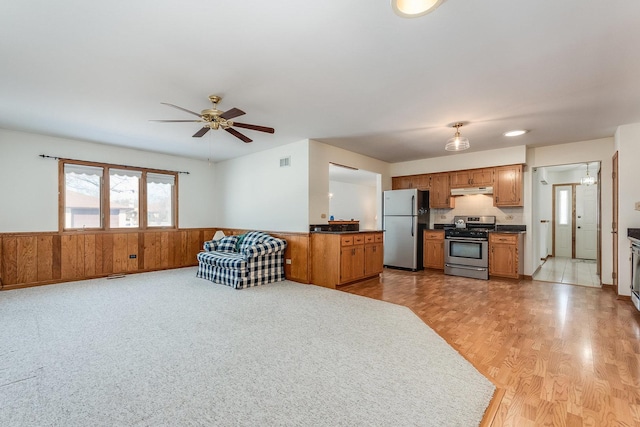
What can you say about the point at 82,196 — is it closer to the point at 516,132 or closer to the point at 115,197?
the point at 115,197

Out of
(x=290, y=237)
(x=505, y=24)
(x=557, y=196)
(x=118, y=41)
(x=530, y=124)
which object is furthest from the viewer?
(x=557, y=196)

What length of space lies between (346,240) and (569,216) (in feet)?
25.0

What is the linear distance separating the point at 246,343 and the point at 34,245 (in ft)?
15.6

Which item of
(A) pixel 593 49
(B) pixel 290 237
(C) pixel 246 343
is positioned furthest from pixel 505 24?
(B) pixel 290 237

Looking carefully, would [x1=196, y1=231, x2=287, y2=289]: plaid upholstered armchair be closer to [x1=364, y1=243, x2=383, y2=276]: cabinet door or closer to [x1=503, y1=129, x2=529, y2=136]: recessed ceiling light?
[x1=364, y1=243, x2=383, y2=276]: cabinet door

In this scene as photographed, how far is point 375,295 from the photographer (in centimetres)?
438

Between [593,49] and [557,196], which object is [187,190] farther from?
[557,196]

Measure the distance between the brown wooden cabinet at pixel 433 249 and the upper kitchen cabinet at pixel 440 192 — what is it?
0.68 metres

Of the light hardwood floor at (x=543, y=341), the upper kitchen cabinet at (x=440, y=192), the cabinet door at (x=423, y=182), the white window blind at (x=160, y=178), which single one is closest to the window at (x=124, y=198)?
the white window blind at (x=160, y=178)

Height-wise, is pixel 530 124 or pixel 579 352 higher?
pixel 530 124

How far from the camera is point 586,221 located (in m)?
8.15

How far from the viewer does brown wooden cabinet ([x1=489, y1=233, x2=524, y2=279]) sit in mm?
5359

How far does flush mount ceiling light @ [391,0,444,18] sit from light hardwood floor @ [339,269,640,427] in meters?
2.42

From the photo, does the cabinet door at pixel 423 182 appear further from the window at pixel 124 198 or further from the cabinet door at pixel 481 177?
the window at pixel 124 198
